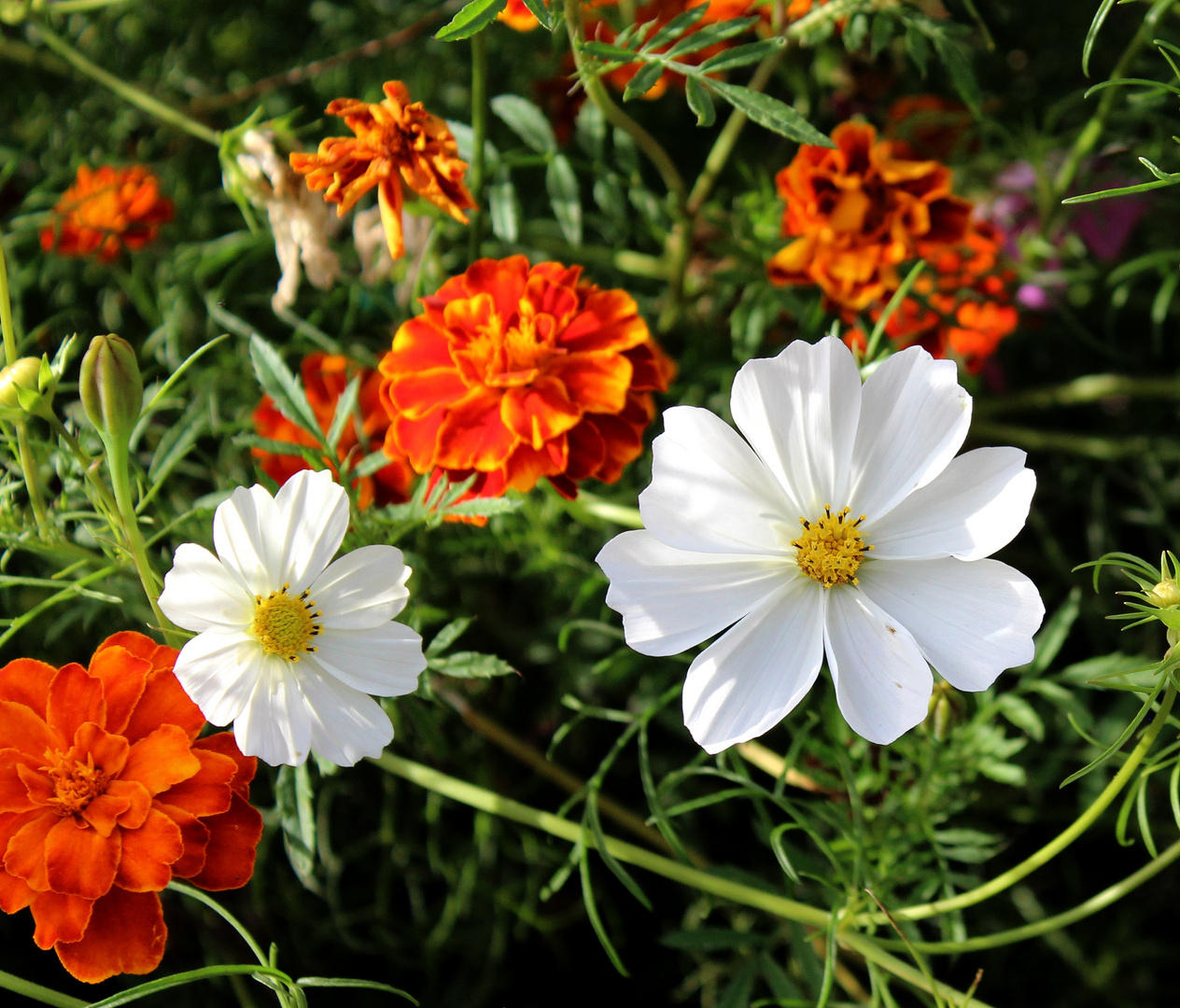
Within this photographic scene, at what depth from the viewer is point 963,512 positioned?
0.51m

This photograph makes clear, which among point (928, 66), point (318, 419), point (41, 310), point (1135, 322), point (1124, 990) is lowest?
point (1124, 990)

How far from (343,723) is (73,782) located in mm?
138

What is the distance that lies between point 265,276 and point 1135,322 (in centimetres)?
91

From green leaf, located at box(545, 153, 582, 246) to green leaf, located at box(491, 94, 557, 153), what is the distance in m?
0.02

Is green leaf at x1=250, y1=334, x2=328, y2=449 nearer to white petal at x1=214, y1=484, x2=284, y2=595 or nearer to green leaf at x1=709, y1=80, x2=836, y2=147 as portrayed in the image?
white petal at x1=214, y1=484, x2=284, y2=595

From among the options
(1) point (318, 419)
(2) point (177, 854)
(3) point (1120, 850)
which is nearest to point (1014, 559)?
(3) point (1120, 850)

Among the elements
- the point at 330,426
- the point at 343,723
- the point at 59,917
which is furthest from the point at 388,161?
the point at 59,917

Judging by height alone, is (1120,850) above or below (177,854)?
below

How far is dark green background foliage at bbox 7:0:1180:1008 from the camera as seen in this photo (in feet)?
2.56

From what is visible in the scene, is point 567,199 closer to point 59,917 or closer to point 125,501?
point 125,501

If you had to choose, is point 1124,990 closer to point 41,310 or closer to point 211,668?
point 211,668

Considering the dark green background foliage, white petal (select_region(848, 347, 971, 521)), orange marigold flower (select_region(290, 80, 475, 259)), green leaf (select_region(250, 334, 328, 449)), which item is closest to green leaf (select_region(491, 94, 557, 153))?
the dark green background foliage

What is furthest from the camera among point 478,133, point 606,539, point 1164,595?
point 606,539

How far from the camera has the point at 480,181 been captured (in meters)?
0.71
